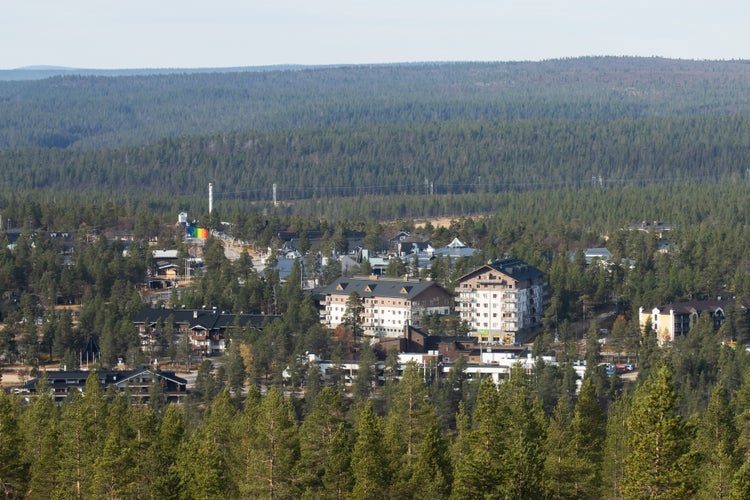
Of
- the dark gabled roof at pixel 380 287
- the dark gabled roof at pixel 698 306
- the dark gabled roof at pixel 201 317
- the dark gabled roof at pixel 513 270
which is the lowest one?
the dark gabled roof at pixel 201 317

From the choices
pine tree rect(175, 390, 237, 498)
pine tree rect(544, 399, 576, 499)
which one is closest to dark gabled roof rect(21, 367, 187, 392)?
pine tree rect(175, 390, 237, 498)

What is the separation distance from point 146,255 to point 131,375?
2587 centimetres

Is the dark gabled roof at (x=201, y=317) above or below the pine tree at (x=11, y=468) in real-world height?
below

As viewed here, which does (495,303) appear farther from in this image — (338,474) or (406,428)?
(338,474)

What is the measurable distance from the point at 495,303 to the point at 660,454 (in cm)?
4286

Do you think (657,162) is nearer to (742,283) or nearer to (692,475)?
(742,283)

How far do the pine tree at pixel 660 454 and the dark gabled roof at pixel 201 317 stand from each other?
40.9 m

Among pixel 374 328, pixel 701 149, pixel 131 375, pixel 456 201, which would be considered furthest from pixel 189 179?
pixel 131 375

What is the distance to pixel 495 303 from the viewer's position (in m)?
71.0

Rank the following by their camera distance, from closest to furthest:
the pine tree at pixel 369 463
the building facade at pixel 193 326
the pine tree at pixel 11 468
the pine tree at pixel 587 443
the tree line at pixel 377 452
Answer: the tree line at pixel 377 452, the pine tree at pixel 369 463, the pine tree at pixel 11 468, the pine tree at pixel 587 443, the building facade at pixel 193 326

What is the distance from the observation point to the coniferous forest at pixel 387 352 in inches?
1415

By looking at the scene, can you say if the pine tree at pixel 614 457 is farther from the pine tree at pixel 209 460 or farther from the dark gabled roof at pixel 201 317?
the dark gabled roof at pixel 201 317

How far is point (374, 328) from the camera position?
71750mm

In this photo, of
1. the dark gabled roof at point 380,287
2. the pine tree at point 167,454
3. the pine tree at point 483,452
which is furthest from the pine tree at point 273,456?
the dark gabled roof at point 380,287
